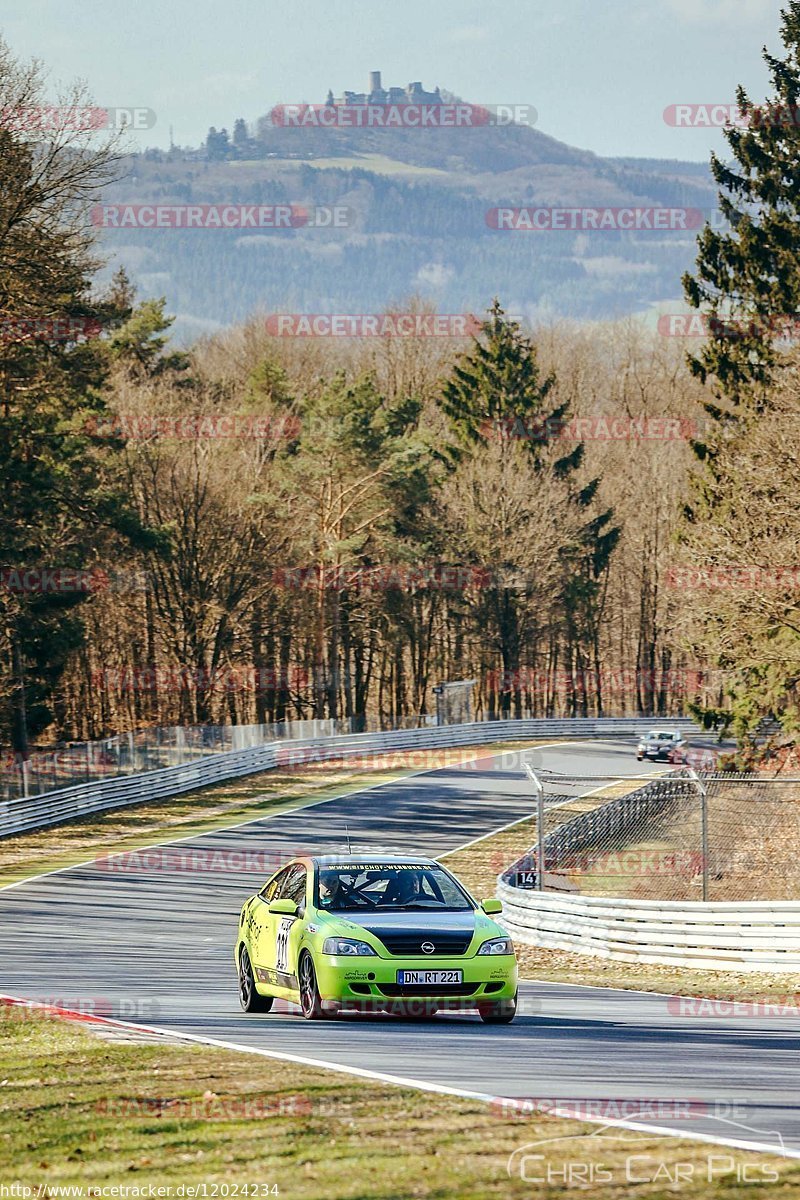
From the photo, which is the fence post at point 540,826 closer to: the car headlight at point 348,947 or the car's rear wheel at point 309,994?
the car's rear wheel at point 309,994

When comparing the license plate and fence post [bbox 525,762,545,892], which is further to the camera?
fence post [bbox 525,762,545,892]

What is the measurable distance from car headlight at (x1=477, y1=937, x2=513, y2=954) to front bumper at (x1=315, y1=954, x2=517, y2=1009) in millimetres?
57

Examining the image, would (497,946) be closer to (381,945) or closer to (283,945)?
(381,945)

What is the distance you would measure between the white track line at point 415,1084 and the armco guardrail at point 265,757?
27065 mm

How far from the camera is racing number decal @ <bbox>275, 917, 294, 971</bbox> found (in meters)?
13.7

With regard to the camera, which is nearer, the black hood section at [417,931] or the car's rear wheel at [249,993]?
the black hood section at [417,931]

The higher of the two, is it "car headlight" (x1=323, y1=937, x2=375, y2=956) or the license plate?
"car headlight" (x1=323, y1=937, x2=375, y2=956)

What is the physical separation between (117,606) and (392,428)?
17458 mm

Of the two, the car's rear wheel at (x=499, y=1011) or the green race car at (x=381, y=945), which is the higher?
the green race car at (x=381, y=945)

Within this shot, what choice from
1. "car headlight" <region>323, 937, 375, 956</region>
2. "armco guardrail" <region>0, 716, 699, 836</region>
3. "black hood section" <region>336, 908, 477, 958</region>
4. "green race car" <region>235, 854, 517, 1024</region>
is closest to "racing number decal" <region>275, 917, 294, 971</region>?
"green race car" <region>235, 854, 517, 1024</region>

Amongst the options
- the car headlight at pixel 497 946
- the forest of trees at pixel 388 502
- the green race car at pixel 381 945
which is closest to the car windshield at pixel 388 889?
the green race car at pixel 381 945

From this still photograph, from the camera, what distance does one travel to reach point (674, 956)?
20250mm

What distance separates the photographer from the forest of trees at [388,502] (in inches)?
1559

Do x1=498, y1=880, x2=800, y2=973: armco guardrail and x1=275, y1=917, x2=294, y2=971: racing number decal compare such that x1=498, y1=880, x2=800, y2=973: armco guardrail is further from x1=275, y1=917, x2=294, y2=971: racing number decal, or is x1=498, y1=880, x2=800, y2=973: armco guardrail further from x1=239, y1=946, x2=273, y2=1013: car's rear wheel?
x1=275, y1=917, x2=294, y2=971: racing number decal
